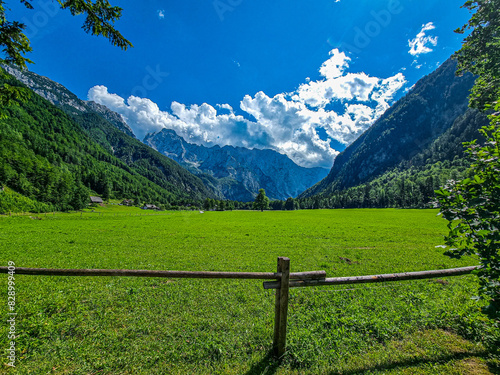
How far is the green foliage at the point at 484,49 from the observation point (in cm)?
1155

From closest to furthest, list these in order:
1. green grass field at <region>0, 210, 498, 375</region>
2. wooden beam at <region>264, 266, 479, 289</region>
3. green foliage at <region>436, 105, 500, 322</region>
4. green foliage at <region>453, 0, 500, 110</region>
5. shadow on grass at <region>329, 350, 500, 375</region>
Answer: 1. green foliage at <region>436, 105, 500, 322</region>
2. shadow on grass at <region>329, 350, 500, 375</region>
3. green grass field at <region>0, 210, 498, 375</region>
4. wooden beam at <region>264, 266, 479, 289</region>
5. green foliage at <region>453, 0, 500, 110</region>

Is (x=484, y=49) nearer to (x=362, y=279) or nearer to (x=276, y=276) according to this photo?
(x=362, y=279)

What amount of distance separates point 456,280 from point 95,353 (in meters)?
14.9

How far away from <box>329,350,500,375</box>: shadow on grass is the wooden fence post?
4.01ft

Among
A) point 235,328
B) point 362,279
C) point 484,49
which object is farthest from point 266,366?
point 484,49

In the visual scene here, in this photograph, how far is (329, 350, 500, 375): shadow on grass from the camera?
Answer: 15.1 ft

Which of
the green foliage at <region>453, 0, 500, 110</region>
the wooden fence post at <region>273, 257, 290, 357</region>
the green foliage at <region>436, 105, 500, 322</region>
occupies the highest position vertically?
the green foliage at <region>453, 0, 500, 110</region>

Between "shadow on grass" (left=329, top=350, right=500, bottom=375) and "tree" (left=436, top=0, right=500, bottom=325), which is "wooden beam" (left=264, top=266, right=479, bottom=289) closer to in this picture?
"tree" (left=436, top=0, right=500, bottom=325)

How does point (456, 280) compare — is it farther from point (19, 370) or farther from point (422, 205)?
point (422, 205)

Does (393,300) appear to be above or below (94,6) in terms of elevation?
below

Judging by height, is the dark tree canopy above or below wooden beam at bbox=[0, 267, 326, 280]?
above

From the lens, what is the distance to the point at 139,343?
5594 mm

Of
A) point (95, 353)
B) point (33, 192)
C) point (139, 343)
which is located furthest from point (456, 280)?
point (33, 192)

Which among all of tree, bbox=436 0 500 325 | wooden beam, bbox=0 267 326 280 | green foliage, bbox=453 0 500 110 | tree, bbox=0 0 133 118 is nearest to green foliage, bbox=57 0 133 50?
tree, bbox=0 0 133 118
